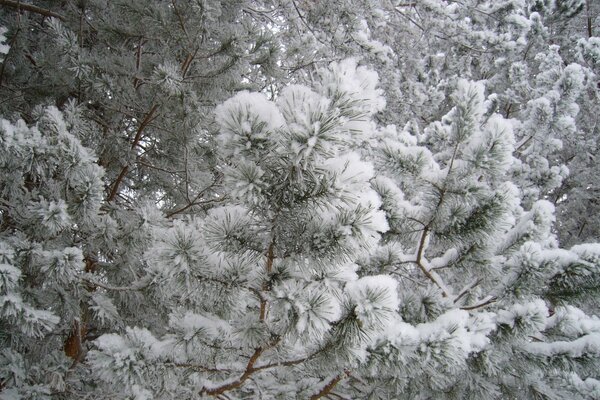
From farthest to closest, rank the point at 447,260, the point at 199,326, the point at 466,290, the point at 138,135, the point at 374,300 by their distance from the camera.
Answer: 1. the point at 138,135
2. the point at 466,290
3. the point at 447,260
4. the point at 199,326
5. the point at 374,300

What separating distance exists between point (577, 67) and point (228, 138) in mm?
5213

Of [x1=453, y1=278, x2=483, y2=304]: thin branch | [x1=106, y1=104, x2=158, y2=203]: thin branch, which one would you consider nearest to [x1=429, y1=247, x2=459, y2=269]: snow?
[x1=453, y1=278, x2=483, y2=304]: thin branch

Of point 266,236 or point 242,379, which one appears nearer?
point 266,236

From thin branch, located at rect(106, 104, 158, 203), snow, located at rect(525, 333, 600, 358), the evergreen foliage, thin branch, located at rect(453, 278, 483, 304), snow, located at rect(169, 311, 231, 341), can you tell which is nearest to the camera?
the evergreen foliage

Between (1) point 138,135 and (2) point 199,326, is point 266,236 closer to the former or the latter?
(2) point 199,326

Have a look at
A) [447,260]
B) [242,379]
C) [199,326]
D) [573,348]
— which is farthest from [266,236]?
[573,348]

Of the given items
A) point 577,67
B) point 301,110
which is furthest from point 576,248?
point 577,67

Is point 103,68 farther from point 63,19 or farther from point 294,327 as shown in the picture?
point 294,327

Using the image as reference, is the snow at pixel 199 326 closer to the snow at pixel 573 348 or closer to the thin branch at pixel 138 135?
the snow at pixel 573 348

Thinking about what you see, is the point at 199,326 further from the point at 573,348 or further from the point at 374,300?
the point at 573,348

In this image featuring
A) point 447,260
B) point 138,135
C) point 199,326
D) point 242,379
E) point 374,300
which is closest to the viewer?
point 374,300

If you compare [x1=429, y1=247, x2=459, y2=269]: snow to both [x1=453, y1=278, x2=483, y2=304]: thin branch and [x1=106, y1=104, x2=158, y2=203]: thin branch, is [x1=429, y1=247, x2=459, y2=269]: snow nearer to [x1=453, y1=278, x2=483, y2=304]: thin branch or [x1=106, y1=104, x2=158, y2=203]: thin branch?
[x1=453, y1=278, x2=483, y2=304]: thin branch

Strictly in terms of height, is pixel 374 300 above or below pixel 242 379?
above

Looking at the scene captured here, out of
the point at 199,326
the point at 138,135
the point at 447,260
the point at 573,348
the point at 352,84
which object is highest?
the point at 138,135
